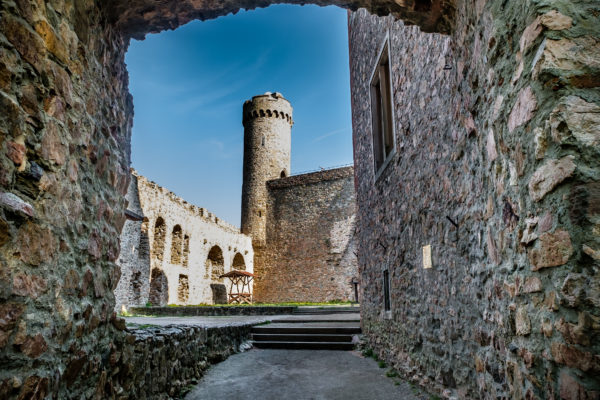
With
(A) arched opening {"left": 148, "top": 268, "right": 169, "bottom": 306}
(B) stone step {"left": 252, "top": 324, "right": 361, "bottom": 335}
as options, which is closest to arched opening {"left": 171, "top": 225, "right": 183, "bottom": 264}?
→ (A) arched opening {"left": 148, "top": 268, "right": 169, "bottom": 306}

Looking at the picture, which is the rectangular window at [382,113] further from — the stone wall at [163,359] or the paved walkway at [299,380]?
the stone wall at [163,359]

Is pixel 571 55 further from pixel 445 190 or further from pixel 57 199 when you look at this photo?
pixel 57 199

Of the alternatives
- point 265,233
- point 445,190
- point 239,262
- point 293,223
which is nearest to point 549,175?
point 445,190

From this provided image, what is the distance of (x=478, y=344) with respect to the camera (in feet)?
9.42

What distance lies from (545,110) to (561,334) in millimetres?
919

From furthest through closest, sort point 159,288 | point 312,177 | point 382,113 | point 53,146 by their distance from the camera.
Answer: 1. point 312,177
2. point 159,288
3. point 382,113
4. point 53,146

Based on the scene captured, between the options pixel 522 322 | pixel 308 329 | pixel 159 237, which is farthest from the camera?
pixel 159 237

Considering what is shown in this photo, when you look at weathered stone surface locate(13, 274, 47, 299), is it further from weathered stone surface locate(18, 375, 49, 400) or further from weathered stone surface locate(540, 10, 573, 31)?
weathered stone surface locate(540, 10, 573, 31)

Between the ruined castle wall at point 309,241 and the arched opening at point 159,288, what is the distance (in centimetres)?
899

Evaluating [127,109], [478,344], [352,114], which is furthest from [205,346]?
[352,114]

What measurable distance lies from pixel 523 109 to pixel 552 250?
667mm

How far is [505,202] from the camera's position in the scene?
223cm

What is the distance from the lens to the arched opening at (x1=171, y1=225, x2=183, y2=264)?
20.3 metres

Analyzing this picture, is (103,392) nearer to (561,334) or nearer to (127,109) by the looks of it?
(127,109)
